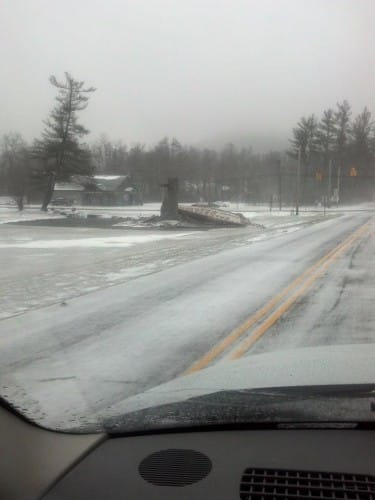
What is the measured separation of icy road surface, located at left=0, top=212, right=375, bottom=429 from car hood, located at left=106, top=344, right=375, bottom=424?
1.12 feet

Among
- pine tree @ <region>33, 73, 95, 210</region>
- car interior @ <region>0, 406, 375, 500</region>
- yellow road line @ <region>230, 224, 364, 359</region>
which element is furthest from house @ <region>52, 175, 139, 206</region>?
car interior @ <region>0, 406, 375, 500</region>

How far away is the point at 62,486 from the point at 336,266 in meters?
14.0

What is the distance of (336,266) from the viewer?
612 inches

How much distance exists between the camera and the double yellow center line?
6789 mm

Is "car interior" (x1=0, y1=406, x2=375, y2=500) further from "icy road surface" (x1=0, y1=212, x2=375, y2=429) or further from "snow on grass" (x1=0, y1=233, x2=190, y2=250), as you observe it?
"snow on grass" (x1=0, y1=233, x2=190, y2=250)

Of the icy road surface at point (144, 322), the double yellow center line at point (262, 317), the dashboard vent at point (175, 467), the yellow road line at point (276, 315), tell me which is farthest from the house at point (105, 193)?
the dashboard vent at point (175, 467)

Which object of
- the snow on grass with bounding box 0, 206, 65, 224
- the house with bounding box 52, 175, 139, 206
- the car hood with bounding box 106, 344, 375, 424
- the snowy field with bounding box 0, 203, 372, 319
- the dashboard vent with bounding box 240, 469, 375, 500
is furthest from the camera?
the house with bounding box 52, 175, 139, 206

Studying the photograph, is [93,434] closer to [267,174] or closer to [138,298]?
[138,298]

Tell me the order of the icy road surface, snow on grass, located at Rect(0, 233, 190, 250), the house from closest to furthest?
1. the icy road surface
2. snow on grass, located at Rect(0, 233, 190, 250)
3. the house

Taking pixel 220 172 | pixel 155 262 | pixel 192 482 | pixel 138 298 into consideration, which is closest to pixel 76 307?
pixel 138 298

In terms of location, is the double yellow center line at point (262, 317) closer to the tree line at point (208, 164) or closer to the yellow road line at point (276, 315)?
the yellow road line at point (276, 315)

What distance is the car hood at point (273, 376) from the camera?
2.96 metres

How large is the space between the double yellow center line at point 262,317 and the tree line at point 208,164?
31.6 meters

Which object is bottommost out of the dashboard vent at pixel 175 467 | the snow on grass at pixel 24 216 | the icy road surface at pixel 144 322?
the snow on grass at pixel 24 216
